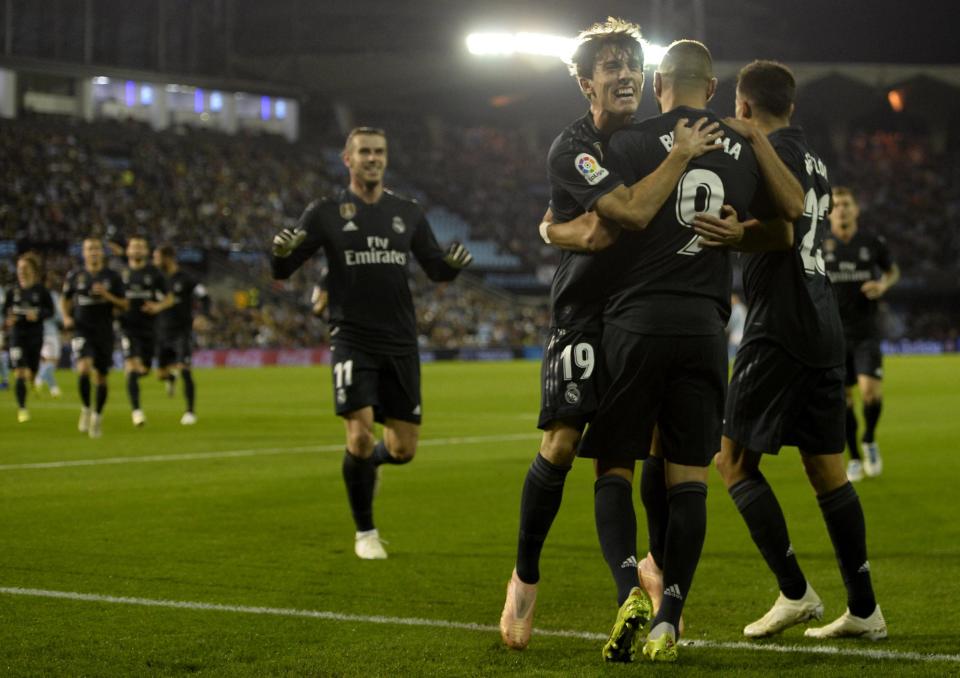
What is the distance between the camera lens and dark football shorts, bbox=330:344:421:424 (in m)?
8.08

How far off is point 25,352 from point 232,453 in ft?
22.6

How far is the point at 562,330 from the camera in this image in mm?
5348

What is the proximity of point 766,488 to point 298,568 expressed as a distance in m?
2.82

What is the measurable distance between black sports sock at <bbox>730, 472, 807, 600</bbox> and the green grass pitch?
0.79ft

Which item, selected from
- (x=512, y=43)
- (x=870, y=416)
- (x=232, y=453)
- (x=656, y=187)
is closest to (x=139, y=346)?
(x=232, y=453)

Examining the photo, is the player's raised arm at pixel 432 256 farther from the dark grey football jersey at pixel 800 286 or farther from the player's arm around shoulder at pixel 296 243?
the dark grey football jersey at pixel 800 286

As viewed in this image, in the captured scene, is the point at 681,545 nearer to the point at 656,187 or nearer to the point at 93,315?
the point at 656,187

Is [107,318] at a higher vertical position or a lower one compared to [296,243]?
lower

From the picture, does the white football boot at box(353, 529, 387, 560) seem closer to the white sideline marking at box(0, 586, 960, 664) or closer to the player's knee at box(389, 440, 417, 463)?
the player's knee at box(389, 440, 417, 463)

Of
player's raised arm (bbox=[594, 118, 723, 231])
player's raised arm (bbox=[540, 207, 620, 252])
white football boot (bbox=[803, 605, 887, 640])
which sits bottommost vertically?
white football boot (bbox=[803, 605, 887, 640])

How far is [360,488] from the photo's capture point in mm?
8148

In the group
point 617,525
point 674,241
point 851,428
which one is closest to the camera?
point 674,241

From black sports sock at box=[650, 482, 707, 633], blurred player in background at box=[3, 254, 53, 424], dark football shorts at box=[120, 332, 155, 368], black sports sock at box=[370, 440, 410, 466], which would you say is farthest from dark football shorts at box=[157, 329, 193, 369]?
black sports sock at box=[650, 482, 707, 633]

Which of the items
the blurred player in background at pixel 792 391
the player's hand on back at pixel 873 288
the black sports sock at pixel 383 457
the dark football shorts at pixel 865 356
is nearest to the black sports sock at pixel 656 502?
the blurred player in background at pixel 792 391
